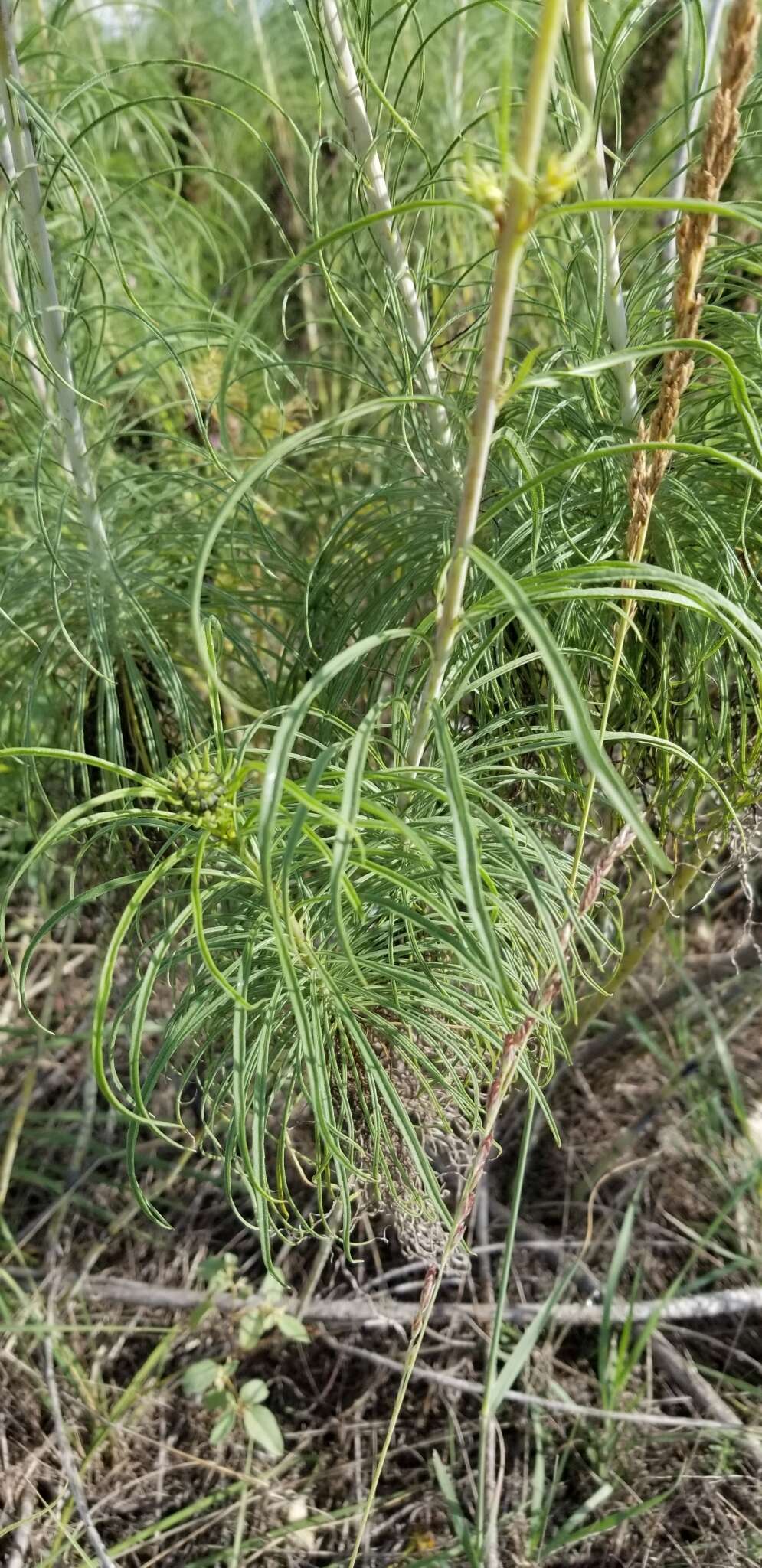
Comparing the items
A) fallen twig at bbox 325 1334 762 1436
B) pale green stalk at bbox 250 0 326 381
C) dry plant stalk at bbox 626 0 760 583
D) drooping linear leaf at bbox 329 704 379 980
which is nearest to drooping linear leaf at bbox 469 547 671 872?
drooping linear leaf at bbox 329 704 379 980

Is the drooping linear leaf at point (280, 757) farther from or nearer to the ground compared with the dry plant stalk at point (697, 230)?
nearer to the ground

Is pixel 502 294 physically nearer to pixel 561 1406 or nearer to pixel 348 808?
pixel 348 808

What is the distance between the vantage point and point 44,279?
91 cm

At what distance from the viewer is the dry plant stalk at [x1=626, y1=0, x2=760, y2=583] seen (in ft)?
1.77

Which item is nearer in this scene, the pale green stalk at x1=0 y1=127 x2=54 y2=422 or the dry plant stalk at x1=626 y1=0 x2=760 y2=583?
the dry plant stalk at x1=626 y1=0 x2=760 y2=583

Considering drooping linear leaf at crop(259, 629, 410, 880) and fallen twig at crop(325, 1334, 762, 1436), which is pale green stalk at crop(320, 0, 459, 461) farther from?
fallen twig at crop(325, 1334, 762, 1436)

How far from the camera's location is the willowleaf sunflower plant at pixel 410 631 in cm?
60

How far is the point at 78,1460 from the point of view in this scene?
4.00 feet

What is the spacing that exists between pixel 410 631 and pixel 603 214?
15.7 inches

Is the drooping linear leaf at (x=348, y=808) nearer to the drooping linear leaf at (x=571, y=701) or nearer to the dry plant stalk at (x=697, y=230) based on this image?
the drooping linear leaf at (x=571, y=701)

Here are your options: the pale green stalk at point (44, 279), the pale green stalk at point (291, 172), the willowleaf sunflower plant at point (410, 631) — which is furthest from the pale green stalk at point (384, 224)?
the pale green stalk at point (291, 172)

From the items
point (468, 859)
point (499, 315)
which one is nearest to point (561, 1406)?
point (468, 859)

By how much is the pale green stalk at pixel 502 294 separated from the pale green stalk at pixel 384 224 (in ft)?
0.79

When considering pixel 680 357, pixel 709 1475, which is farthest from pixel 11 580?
pixel 709 1475
